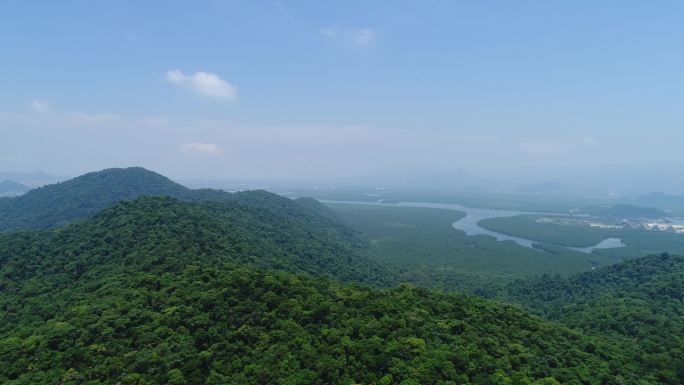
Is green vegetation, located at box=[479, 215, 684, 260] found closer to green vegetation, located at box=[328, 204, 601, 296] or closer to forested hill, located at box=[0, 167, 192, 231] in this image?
green vegetation, located at box=[328, 204, 601, 296]

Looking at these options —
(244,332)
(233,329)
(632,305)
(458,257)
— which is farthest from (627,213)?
(233,329)

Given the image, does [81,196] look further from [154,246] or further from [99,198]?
Answer: [154,246]

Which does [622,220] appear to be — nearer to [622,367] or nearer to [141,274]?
[622,367]

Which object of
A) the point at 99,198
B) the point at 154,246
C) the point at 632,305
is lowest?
the point at 632,305

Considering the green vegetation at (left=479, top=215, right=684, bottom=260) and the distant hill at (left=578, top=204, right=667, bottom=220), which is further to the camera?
the distant hill at (left=578, top=204, right=667, bottom=220)

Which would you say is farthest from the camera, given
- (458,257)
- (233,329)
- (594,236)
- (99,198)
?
(594,236)

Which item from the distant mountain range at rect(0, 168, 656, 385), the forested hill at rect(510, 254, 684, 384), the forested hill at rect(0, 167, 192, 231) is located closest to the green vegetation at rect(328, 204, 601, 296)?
the forested hill at rect(510, 254, 684, 384)
